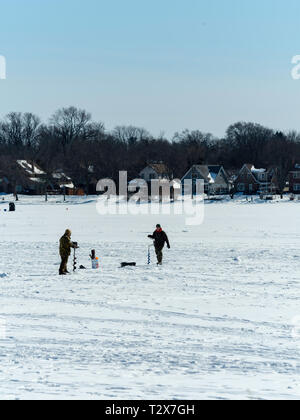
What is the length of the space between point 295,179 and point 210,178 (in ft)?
47.3

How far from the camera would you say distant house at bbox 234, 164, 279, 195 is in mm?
99062

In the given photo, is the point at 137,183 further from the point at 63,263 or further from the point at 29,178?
the point at 63,263

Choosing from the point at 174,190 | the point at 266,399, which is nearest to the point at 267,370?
the point at 266,399

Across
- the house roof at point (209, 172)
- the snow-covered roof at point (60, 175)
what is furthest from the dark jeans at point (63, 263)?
the snow-covered roof at point (60, 175)

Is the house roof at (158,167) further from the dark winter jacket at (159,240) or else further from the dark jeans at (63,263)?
the dark jeans at (63,263)

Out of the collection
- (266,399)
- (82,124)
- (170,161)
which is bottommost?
(266,399)

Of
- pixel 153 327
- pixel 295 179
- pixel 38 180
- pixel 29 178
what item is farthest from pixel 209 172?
pixel 153 327

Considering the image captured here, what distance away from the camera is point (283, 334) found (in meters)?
10.6

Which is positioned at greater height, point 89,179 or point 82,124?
point 82,124

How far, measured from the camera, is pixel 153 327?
1103 centimetres

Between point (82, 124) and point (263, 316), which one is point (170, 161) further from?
point (263, 316)

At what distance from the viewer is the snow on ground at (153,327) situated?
8.09 m

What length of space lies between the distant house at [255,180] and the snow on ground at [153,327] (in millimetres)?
78225
